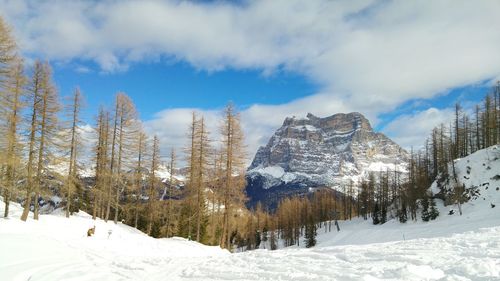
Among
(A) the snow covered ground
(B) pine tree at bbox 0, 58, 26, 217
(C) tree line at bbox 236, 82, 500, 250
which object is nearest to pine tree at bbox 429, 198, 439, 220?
(C) tree line at bbox 236, 82, 500, 250

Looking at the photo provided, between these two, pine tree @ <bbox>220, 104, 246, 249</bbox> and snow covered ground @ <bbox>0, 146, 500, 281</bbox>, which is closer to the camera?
snow covered ground @ <bbox>0, 146, 500, 281</bbox>

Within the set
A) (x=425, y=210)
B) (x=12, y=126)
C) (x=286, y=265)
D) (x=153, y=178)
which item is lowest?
(x=286, y=265)

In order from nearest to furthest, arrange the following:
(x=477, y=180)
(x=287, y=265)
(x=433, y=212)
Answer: (x=287, y=265)
(x=477, y=180)
(x=433, y=212)

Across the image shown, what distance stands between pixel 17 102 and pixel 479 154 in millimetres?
60253

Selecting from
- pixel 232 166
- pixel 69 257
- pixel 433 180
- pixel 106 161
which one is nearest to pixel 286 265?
pixel 69 257

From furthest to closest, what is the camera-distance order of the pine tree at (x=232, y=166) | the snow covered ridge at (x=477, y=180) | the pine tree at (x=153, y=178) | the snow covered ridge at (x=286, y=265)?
the snow covered ridge at (x=477, y=180), the pine tree at (x=153, y=178), the pine tree at (x=232, y=166), the snow covered ridge at (x=286, y=265)

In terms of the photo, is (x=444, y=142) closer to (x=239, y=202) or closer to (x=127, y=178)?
(x=239, y=202)

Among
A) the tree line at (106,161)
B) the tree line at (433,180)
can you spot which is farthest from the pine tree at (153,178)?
the tree line at (433,180)

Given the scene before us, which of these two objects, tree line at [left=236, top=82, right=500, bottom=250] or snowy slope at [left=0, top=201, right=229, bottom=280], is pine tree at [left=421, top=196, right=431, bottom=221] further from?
snowy slope at [left=0, top=201, right=229, bottom=280]

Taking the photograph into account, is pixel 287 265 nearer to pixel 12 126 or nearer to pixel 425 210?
pixel 12 126

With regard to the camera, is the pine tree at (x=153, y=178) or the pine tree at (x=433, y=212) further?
the pine tree at (x=433, y=212)

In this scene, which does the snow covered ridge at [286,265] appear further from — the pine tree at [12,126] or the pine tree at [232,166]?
the pine tree at [232,166]

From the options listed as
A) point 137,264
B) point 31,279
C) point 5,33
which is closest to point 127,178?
point 5,33

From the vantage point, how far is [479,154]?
57125 millimetres
